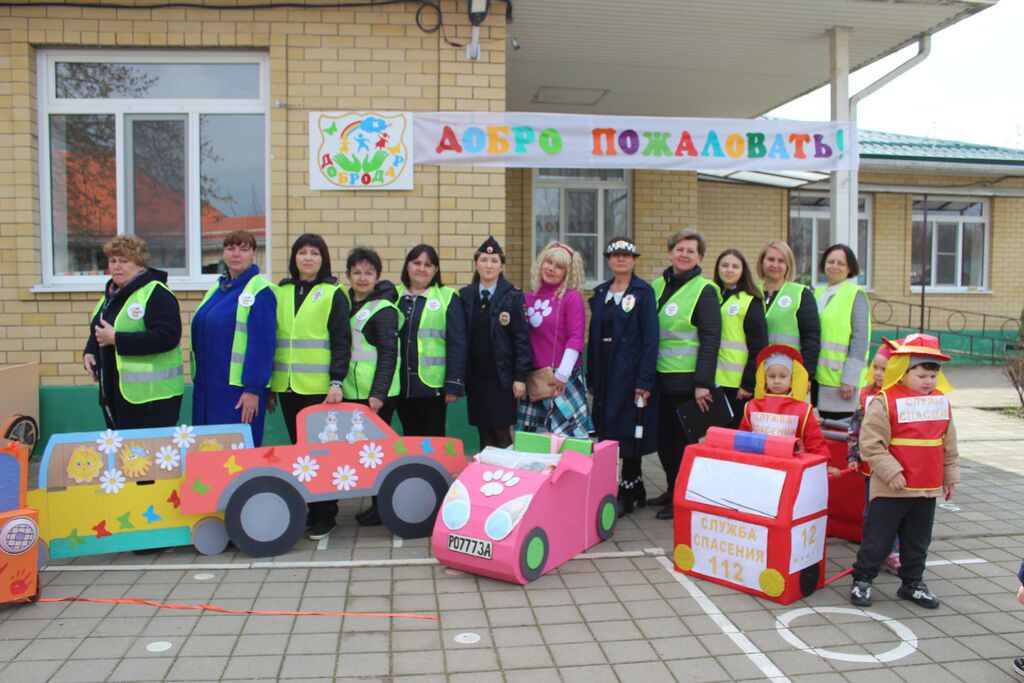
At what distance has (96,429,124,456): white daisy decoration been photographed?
414 cm

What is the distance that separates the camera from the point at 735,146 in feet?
21.0

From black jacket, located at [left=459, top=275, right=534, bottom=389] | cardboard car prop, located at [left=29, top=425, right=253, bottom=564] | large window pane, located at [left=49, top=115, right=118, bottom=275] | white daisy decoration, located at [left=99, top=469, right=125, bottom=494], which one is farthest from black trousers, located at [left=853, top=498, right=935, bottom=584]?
large window pane, located at [left=49, top=115, right=118, bottom=275]

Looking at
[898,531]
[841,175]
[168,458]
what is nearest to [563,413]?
[898,531]

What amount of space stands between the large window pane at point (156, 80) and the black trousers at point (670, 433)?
414 centimetres

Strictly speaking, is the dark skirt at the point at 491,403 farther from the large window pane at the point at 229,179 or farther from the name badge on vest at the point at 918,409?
the large window pane at the point at 229,179

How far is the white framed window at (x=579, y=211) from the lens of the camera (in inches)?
414

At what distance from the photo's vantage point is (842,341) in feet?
15.2

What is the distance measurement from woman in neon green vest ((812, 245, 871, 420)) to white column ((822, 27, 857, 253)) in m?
2.48

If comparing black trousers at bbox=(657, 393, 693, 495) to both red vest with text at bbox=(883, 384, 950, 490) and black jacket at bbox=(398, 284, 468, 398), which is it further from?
red vest with text at bbox=(883, 384, 950, 490)

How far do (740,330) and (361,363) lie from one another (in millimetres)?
2277

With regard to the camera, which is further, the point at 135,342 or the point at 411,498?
the point at 411,498

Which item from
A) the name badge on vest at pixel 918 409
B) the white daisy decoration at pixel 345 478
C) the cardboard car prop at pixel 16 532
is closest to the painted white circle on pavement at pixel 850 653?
the name badge on vest at pixel 918 409

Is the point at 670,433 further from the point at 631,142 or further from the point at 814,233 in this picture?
the point at 814,233

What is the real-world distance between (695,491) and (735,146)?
3.56 m
